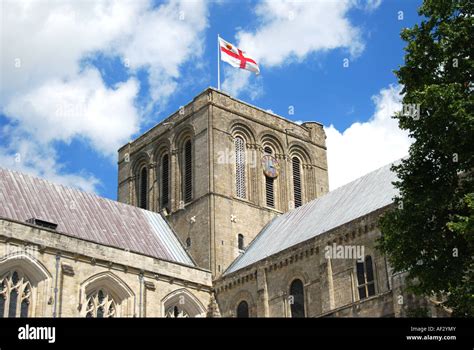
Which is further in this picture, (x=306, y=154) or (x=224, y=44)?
(x=306, y=154)

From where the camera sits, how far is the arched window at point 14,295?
3550 centimetres

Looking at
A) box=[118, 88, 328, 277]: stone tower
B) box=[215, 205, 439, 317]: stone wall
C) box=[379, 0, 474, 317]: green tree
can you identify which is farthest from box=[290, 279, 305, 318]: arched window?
box=[379, 0, 474, 317]: green tree

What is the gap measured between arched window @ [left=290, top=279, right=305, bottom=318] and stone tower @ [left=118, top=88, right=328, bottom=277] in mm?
6815

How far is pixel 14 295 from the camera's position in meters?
36.1

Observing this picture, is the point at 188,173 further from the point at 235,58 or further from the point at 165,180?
the point at 235,58

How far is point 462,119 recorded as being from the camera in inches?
765

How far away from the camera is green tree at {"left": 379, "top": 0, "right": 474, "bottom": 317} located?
774 inches

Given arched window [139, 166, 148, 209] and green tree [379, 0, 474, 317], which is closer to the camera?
green tree [379, 0, 474, 317]
